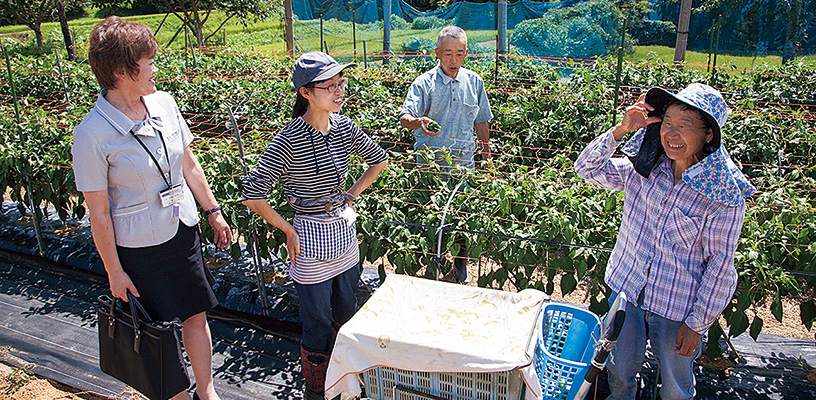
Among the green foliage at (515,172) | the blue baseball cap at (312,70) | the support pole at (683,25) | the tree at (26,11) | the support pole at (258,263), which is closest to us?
the blue baseball cap at (312,70)

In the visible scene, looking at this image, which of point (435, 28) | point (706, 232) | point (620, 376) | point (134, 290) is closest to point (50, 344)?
point (134, 290)

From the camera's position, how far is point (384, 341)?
1.84 metres

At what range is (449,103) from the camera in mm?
3578

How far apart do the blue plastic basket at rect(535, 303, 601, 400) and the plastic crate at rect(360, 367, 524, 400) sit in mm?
183

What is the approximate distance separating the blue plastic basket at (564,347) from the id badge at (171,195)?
1.39 metres

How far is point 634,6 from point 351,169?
1222cm

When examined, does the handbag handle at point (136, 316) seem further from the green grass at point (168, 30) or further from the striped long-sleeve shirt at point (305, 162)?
the green grass at point (168, 30)

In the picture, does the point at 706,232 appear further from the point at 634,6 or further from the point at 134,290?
the point at 634,6

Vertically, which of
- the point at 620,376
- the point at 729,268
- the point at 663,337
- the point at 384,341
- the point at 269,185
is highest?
the point at 269,185

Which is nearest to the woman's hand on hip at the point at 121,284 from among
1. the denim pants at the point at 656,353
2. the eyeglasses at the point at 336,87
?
the eyeglasses at the point at 336,87

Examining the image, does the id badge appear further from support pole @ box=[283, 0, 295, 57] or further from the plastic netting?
the plastic netting

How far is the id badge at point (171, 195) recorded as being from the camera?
2.22 metres

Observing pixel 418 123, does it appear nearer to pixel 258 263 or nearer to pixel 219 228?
pixel 258 263

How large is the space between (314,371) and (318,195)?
0.76 m
